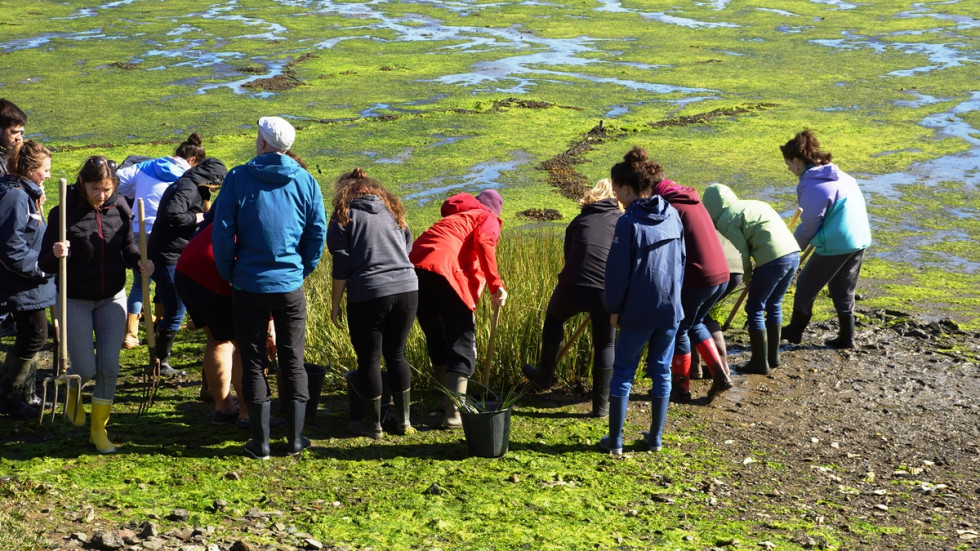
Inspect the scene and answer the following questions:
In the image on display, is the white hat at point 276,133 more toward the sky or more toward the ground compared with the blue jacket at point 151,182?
more toward the sky

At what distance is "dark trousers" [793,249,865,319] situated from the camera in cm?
749

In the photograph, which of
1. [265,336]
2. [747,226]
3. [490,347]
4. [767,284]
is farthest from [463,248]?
[767,284]

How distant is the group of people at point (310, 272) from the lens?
488 centimetres

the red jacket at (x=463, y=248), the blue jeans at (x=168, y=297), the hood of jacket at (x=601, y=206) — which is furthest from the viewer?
the blue jeans at (x=168, y=297)

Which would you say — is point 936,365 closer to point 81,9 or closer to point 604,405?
point 604,405

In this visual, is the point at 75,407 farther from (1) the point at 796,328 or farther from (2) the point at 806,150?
(1) the point at 796,328

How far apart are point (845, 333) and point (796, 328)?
0.35 m

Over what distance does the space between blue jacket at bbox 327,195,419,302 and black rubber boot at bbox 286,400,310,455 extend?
598 millimetres

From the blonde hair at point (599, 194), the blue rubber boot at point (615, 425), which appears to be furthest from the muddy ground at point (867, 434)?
the blonde hair at point (599, 194)

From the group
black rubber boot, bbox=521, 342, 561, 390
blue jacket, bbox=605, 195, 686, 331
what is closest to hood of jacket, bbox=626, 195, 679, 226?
blue jacket, bbox=605, 195, 686, 331

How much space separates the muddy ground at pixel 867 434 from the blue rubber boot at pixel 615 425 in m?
0.60

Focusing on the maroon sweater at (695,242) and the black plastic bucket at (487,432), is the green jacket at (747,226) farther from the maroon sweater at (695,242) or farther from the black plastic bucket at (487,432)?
the black plastic bucket at (487,432)

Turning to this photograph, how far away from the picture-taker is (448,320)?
580cm

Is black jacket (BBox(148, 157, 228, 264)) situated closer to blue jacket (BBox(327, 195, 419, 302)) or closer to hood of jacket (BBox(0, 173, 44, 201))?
hood of jacket (BBox(0, 173, 44, 201))
